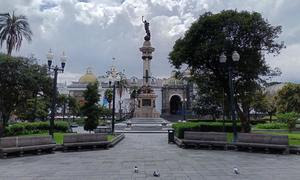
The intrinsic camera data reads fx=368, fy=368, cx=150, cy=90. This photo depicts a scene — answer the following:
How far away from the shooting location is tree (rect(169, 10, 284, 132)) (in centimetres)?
2500

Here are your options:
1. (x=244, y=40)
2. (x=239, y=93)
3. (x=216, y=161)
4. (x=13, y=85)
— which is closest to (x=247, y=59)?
(x=244, y=40)

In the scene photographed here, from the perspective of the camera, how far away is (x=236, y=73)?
2741cm

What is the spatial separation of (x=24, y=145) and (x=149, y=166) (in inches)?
243

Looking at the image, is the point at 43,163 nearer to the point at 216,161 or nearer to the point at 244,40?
the point at 216,161

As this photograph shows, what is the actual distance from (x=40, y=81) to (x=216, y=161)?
15164 mm

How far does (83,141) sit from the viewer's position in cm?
1823

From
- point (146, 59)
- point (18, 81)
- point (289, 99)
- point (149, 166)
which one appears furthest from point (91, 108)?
point (289, 99)

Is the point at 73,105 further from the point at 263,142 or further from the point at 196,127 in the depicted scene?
the point at 263,142

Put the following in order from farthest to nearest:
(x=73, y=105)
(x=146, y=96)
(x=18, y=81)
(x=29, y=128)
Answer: (x=73, y=105) → (x=146, y=96) → (x=29, y=128) → (x=18, y=81)

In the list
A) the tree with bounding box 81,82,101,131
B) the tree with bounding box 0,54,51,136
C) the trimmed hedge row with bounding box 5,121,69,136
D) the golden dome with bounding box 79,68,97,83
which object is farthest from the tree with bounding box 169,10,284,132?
the golden dome with bounding box 79,68,97,83

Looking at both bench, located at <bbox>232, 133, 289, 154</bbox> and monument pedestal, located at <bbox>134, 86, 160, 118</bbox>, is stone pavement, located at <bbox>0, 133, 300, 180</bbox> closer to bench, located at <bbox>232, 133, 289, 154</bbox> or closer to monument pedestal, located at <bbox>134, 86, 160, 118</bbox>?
bench, located at <bbox>232, 133, 289, 154</bbox>

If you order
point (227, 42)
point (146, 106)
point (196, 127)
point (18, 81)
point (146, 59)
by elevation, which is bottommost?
point (196, 127)

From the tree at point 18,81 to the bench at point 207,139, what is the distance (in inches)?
441

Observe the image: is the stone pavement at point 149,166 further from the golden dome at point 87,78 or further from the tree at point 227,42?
the golden dome at point 87,78
